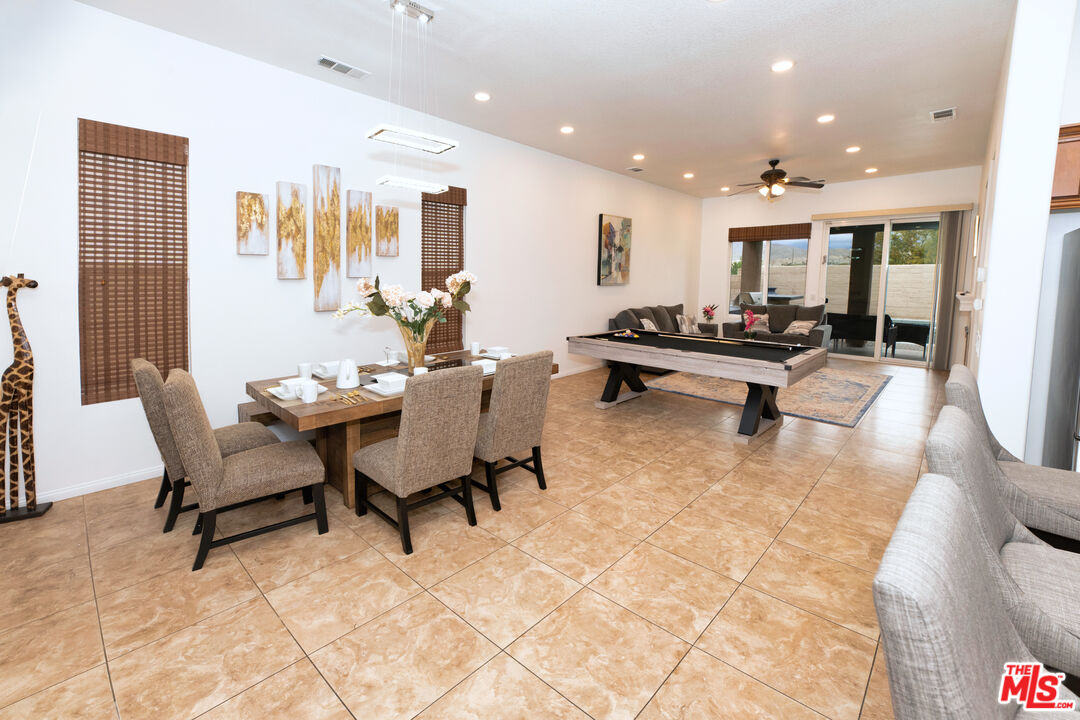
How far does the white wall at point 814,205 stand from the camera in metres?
7.09

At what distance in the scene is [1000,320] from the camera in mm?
2775

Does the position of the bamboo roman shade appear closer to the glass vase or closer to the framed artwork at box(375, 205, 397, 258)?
the framed artwork at box(375, 205, 397, 258)

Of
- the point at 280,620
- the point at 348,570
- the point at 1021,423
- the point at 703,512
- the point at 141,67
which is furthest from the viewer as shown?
the point at 141,67

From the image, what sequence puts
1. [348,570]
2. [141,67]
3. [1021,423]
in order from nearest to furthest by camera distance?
[348,570] → [1021,423] → [141,67]

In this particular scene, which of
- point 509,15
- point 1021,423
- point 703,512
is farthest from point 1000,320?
point 509,15

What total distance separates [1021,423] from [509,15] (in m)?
3.83

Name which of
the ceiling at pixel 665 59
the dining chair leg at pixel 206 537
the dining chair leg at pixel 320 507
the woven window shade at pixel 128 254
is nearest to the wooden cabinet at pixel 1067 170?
the ceiling at pixel 665 59

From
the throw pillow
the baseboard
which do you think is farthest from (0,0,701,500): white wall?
the throw pillow

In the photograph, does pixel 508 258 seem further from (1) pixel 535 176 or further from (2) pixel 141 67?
(2) pixel 141 67

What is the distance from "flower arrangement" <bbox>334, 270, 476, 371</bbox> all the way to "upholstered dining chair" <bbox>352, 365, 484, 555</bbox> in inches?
32.8

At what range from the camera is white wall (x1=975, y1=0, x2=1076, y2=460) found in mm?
2541

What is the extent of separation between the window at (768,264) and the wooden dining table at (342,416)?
7013 millimetres

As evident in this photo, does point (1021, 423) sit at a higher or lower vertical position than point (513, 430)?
higher

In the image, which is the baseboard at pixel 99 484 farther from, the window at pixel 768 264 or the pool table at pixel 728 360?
the window at pixel 768 264
